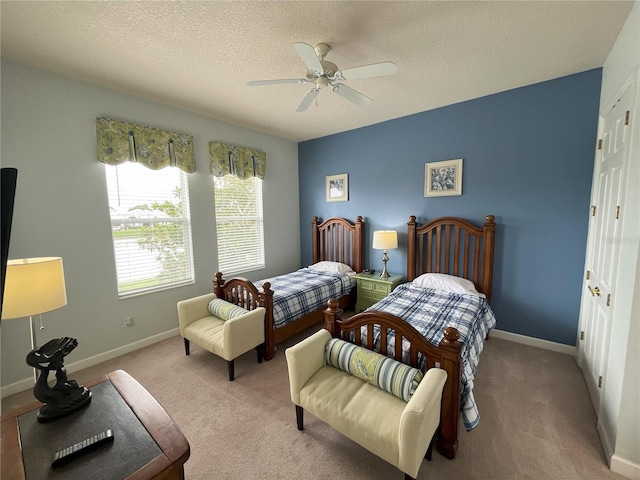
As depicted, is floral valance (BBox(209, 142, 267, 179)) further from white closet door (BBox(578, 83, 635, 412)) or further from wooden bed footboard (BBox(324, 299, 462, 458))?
white closet door (BBox(578, 83, 635, 412))

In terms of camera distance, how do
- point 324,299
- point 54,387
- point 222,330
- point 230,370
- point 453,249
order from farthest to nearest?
point 324,299
point 453,249
point 222,330
point 230,370
point 54,387

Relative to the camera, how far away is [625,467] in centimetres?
148

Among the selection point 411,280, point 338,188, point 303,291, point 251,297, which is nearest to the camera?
point 251,297

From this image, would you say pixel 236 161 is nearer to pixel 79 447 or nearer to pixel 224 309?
pixel 224 309

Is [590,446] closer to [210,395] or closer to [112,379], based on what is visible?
[210,395]

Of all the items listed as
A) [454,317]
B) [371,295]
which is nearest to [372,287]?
[371,295]

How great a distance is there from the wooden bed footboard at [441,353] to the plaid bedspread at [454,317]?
0.28 ft

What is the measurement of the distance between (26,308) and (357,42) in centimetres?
258

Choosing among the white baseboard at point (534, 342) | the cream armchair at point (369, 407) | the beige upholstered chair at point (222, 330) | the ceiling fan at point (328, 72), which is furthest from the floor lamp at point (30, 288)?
the white baseboard at point (534, 342)

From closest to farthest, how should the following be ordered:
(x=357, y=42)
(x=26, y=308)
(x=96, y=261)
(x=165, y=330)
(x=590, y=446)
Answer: (x=26, y=308), (x=590, y=446), (x=357, y=42), (x=96, y=261), (x=165, y=330)

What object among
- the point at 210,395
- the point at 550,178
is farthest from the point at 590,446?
the point at 210,395

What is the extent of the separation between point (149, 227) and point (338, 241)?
260 centimetres

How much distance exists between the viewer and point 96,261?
2.61 metres

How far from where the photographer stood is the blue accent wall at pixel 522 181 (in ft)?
8.32
